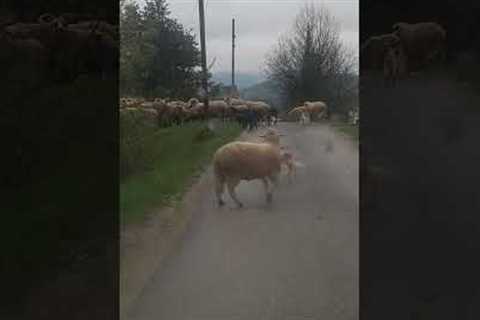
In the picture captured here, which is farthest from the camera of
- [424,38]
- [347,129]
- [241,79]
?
[241,79]

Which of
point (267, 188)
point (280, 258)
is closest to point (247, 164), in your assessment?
point (267, 188)

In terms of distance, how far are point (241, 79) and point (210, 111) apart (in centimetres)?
17

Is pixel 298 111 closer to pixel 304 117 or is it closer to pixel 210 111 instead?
pixel 304 117

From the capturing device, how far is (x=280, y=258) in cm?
293

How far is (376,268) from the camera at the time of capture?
2877 millimetres

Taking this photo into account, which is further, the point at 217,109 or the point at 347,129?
the point at 217,109

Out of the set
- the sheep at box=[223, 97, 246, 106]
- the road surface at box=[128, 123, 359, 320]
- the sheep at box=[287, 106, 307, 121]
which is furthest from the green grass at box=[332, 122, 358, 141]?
the sheep at box=[223, 97, 246, 106]

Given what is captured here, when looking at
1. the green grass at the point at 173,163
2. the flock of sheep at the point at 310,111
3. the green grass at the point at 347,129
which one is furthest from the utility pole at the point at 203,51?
the green grass at the point at 347,129

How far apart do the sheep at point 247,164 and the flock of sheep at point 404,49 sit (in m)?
0.47

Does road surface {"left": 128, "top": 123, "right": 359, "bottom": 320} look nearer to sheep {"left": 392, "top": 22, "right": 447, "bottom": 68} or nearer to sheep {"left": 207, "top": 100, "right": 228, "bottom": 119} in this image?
Result: sheep {"left": 207, "top": 100, "right": 228, "bottom": 119}
